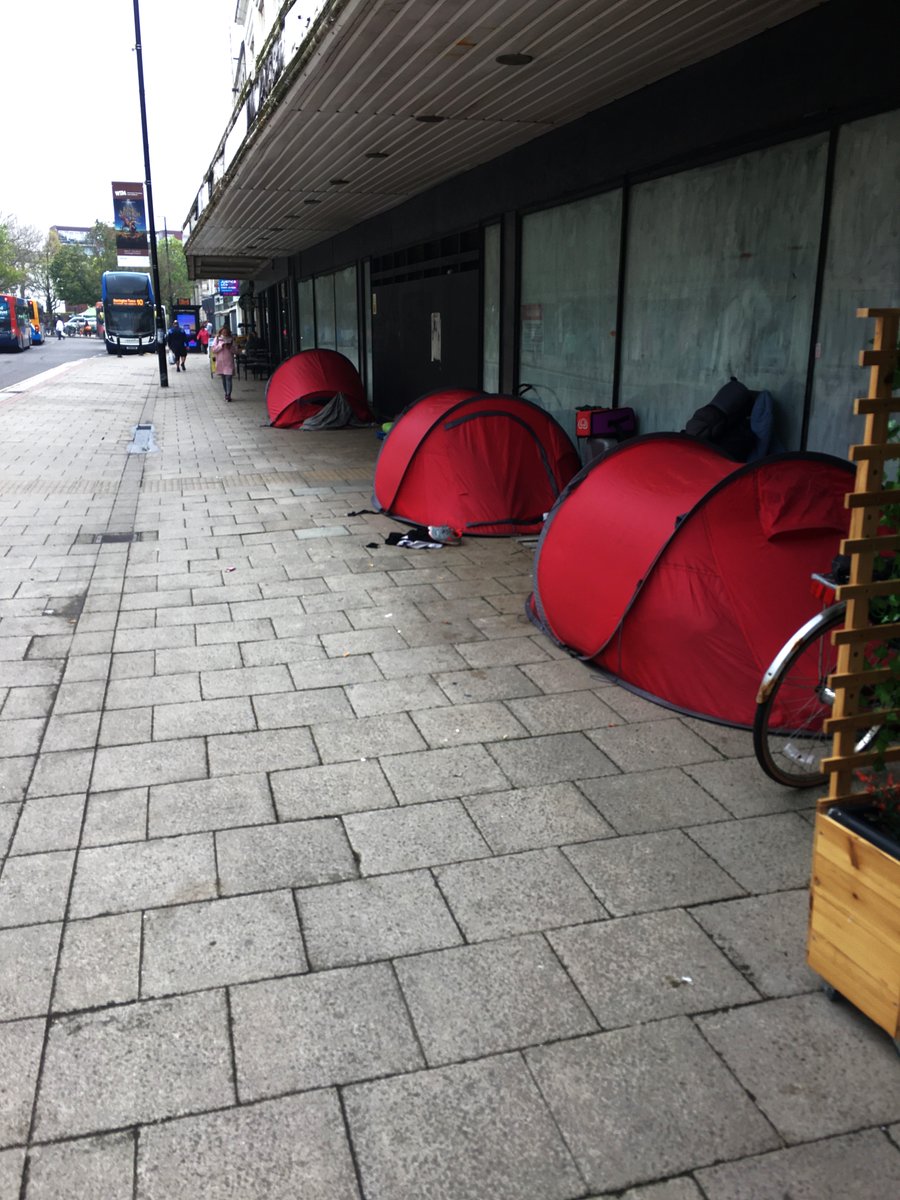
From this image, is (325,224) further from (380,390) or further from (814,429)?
(814,429)

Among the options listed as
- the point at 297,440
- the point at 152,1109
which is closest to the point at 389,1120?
the point at 152,1109

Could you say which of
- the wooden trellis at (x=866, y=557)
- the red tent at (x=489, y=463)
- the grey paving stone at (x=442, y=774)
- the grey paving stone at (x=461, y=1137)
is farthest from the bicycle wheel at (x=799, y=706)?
the red tent at (x=489, y=463)

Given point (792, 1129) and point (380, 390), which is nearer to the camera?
point (792, 1129)

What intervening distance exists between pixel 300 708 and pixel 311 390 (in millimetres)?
13151

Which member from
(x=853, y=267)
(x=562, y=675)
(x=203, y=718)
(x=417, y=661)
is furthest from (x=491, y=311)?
(x=203, y=718)

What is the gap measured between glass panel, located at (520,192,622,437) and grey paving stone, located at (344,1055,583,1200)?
25.5 feet

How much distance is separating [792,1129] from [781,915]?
3.05 ft

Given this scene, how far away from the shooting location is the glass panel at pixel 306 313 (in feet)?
83.7

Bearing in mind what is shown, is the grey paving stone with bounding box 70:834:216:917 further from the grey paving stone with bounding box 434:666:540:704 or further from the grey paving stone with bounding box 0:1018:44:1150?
the grey paving stone with bounding box 434:666:540:704

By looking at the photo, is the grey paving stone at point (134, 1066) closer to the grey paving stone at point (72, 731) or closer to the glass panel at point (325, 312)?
the grey paving stone at point (72, 731)

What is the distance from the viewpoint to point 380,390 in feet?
60.2

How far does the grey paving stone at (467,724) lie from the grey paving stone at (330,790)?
16.9 inches

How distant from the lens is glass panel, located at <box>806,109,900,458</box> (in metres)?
5.82

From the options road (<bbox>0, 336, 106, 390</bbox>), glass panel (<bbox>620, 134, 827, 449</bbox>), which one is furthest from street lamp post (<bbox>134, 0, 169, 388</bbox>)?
glass panel (<bbox>620, 134, 827, 449</bbox>)
